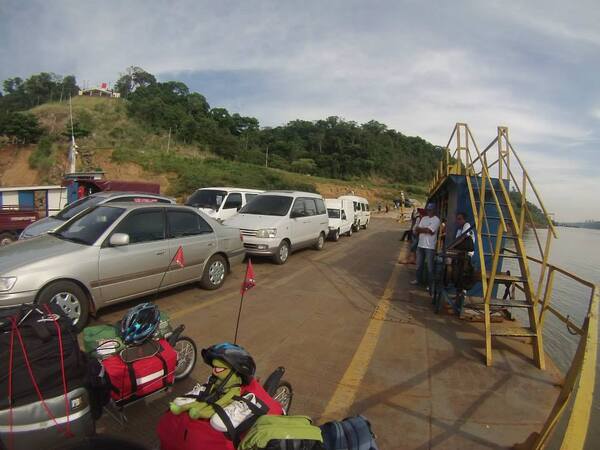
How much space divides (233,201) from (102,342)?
32.0 feet

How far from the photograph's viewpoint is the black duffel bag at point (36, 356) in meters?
2.00

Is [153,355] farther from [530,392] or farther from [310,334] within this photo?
[530,392]

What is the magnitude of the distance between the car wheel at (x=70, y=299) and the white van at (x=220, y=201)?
7.37 meters

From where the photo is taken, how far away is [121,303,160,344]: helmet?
9.95ft

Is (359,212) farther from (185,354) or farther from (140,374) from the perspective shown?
(140,374)

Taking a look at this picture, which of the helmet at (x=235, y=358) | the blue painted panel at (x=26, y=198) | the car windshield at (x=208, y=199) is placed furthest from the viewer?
the blue painted panel at (x=26, y=198)

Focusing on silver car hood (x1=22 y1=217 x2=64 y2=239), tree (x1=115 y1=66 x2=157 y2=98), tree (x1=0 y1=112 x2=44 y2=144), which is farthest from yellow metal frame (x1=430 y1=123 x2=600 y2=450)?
tree (x1=115 y1=66 x2=157 y2=98)

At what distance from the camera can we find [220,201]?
40.2ft

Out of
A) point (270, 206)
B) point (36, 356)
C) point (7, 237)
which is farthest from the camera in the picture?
Result: point (7, 237)

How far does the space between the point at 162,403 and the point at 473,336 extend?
13.5ft

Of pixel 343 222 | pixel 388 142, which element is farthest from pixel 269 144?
pixel 343 222

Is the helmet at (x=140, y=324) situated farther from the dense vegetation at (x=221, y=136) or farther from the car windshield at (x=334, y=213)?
the dense vegetation at (x=221, y=136)

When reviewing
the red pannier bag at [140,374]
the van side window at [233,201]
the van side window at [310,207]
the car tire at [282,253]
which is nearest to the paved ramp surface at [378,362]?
the red pannier bag at [140,374]

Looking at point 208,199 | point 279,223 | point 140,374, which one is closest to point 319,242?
point 279,223
